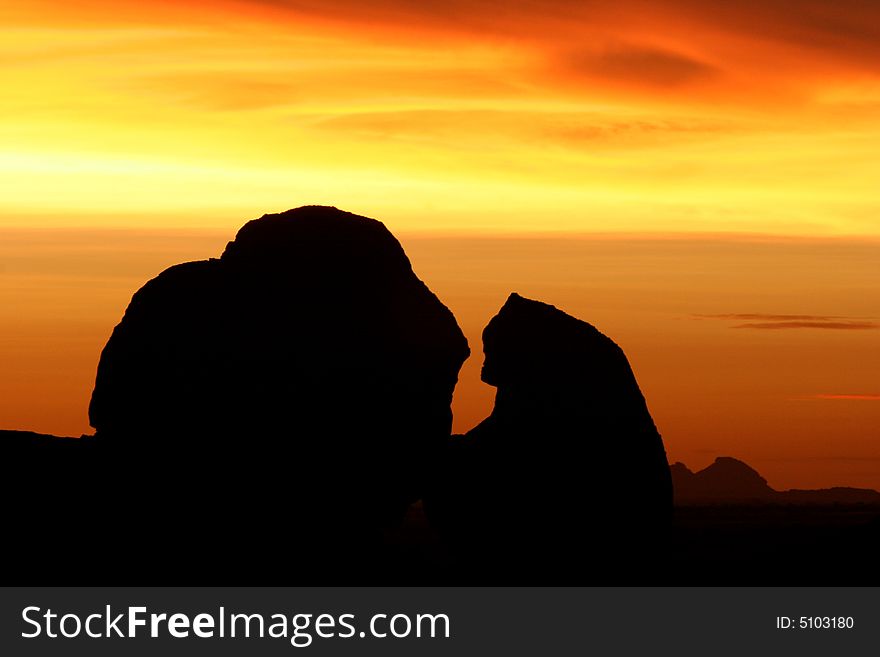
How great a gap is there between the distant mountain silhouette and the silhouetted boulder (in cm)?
4

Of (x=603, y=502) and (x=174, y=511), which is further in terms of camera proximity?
(x=603, y=502)

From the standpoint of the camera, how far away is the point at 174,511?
49344 mm

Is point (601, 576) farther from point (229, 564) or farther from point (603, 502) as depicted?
point (229, 564)

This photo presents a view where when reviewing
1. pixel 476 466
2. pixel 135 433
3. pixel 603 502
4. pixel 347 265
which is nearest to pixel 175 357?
pixel 135 433

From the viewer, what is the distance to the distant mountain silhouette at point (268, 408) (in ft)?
161

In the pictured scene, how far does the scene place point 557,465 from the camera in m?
52.8

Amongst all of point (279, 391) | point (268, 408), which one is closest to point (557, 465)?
point (279, 391)

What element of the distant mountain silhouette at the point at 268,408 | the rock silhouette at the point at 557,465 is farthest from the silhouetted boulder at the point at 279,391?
the rock silhouette at the point at 557,465

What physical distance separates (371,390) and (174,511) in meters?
7.22

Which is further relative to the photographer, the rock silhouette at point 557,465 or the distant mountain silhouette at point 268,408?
the rock silhouette at point 557,465

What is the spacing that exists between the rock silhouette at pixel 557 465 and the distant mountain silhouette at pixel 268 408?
290cm

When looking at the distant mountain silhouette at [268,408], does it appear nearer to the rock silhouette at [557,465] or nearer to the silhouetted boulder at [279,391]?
the silhouetted boulder at [279,391]

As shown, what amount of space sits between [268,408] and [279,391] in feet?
2.07
